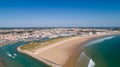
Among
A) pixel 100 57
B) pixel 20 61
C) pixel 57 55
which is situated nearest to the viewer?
pixel 100 57

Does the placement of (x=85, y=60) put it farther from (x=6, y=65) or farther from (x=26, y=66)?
(x=6, y=65)

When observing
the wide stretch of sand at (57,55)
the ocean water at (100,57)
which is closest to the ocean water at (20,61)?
the wide stretch of sand at (57,55)

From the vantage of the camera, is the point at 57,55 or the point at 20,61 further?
the point at 57,55

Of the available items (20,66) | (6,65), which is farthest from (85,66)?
(6,65)

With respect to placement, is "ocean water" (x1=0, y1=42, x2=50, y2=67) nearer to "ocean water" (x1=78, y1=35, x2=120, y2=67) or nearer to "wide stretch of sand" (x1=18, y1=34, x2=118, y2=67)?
"wide stretch of sand" (x1=18, y1=34, x2=118, y2=67)

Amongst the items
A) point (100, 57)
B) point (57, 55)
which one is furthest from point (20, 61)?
point (100, 57)

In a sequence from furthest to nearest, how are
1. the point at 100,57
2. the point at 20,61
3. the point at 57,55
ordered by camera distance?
1. the point at 57,55
2. the point at 20,61
3. the point at 100,57

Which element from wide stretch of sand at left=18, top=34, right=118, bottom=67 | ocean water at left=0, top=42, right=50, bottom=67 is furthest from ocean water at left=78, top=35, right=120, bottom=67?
ocean water at left=0, top=42, right=50, bottom=67

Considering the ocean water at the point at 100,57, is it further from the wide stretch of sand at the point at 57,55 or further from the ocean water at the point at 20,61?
the ocean water at the point at 20,61

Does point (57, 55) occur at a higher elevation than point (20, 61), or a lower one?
higher

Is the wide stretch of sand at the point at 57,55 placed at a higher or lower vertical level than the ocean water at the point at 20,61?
higher

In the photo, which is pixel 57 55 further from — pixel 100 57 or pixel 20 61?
pixel 100 57
